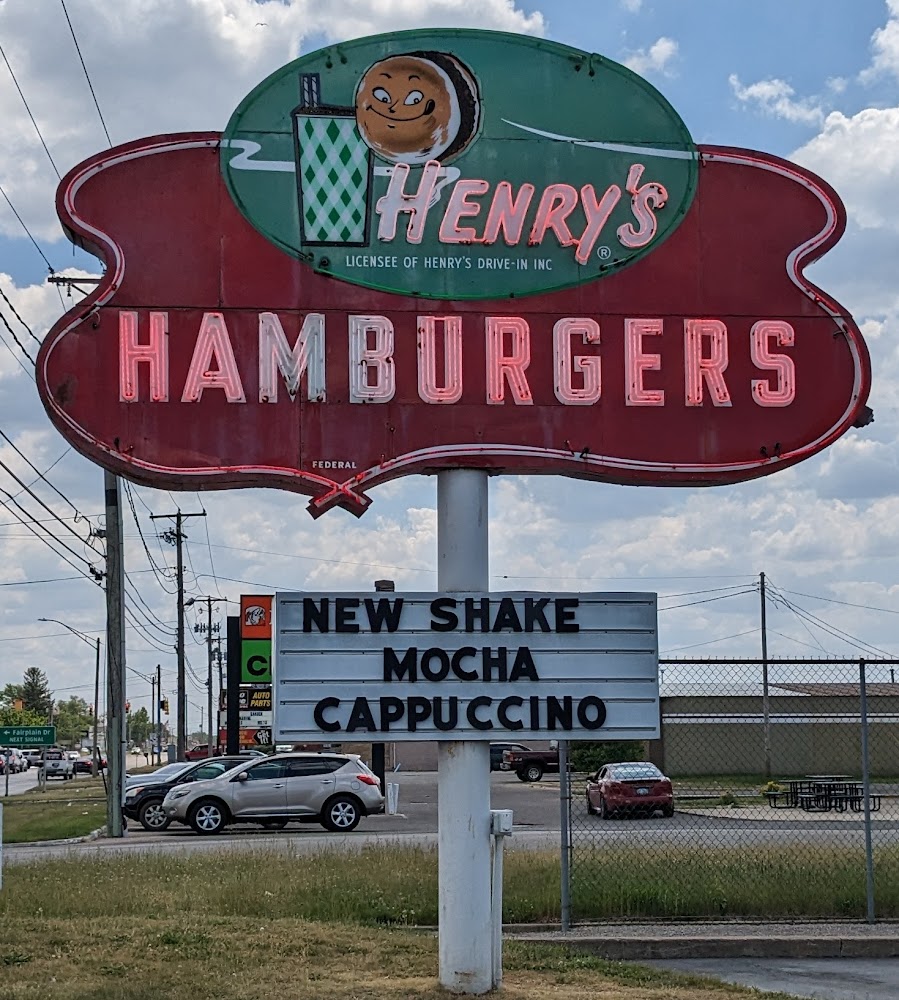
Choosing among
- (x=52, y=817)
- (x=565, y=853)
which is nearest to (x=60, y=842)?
(x=52, y=817)

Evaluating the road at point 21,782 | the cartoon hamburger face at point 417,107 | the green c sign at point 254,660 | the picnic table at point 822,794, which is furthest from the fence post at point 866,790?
the road at point 21,782

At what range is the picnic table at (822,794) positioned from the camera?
23.1 m

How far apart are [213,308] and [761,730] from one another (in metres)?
23.8

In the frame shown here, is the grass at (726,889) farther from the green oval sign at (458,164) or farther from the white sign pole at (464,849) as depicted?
the green oval sign at (458,164)

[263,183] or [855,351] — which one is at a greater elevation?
[263,183]

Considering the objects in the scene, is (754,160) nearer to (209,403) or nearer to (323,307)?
(323,307)

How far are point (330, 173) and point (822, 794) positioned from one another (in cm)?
1718

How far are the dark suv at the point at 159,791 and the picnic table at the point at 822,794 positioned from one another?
1024 cm

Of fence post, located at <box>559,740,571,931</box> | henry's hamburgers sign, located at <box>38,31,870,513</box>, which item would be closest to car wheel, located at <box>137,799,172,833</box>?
fence post, located at <box>559,740,571,931</box>

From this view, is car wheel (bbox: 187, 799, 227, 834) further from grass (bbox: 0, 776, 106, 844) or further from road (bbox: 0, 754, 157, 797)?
road (bbox: 0, 754, 157, 797)

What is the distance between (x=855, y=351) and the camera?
1018cm

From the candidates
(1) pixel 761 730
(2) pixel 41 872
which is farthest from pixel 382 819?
(2) pixel 41 872

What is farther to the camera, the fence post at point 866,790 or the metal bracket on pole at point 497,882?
the fence post at point 866,790

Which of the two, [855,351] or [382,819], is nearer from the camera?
[855,351]
